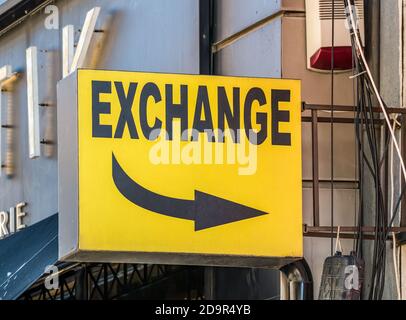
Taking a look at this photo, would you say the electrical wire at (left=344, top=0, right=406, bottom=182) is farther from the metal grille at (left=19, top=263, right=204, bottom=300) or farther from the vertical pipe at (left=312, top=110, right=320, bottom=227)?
the metal grille at (left=19, top=263, right=204, bottom=300)

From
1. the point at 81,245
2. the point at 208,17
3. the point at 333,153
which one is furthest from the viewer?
the point at 208,17

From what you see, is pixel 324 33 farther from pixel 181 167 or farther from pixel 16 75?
pixel 16 75

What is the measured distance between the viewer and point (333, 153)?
28.7 feet

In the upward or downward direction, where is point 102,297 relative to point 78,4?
downward

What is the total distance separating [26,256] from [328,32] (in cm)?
383

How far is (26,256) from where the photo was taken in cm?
1108

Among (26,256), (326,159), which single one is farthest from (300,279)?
(26,256)

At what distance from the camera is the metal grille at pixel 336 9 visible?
8586mm

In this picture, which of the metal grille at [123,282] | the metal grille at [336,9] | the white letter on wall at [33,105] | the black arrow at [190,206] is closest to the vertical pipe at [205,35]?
the metal grille at [336,9]

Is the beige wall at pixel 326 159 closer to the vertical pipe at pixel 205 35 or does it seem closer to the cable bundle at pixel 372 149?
the cable bundle at pixel 372 149

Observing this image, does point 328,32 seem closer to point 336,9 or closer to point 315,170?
point 336,9

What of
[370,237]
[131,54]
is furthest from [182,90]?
[131,54]

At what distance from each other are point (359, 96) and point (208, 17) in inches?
99.9

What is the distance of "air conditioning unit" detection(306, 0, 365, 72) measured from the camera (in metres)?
8.55
